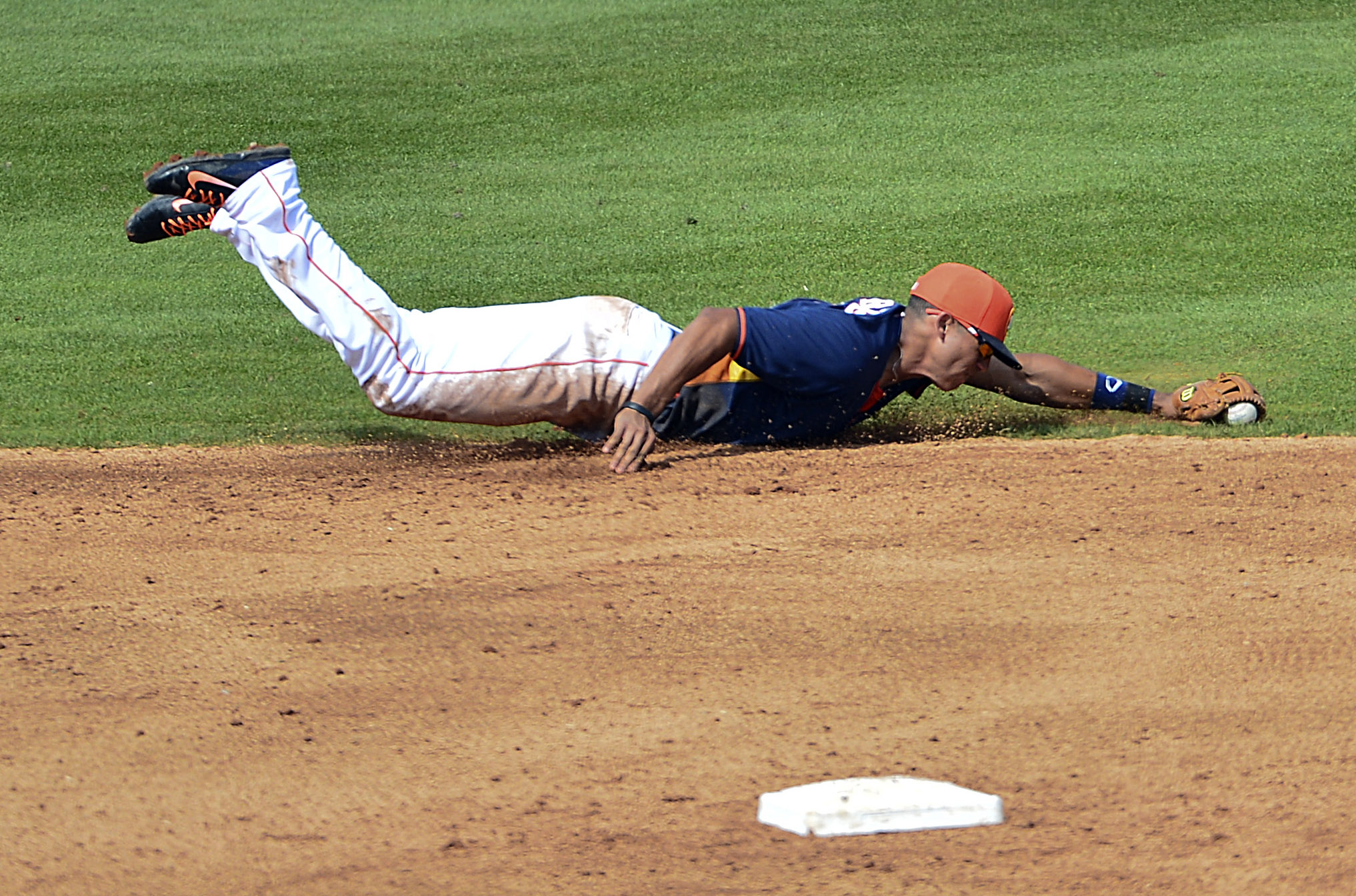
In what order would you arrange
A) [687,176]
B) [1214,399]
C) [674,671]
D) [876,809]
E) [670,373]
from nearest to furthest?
[876,809], [674,671], [670,373], [1214,399], [687,176]

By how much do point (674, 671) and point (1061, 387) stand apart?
9.62 feet

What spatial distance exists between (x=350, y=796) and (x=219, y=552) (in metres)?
1.62

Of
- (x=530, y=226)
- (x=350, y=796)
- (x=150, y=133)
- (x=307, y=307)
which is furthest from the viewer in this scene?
(x=150, y=133)

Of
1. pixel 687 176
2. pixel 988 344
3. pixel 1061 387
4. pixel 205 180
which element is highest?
pixel 687 176

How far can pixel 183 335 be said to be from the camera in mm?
7680

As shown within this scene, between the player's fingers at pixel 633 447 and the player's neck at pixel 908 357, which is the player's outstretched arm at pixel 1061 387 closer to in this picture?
the player's neck at pixel 908 357

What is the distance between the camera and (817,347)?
18.0 ft

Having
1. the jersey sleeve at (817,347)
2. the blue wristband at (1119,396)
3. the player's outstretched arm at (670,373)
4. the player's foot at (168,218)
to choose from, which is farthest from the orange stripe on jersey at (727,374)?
the player's foot at (168,218)

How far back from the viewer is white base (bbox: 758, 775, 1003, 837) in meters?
3.22

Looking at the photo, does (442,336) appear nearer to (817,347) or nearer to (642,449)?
(642,449)

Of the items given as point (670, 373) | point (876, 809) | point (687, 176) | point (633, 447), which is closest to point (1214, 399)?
point (670, 373)

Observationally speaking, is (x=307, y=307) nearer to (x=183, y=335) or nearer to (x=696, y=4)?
(x=183, y=335)

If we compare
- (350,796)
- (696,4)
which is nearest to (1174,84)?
(696,4)

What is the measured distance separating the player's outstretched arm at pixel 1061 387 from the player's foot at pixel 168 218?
10.5 feet
